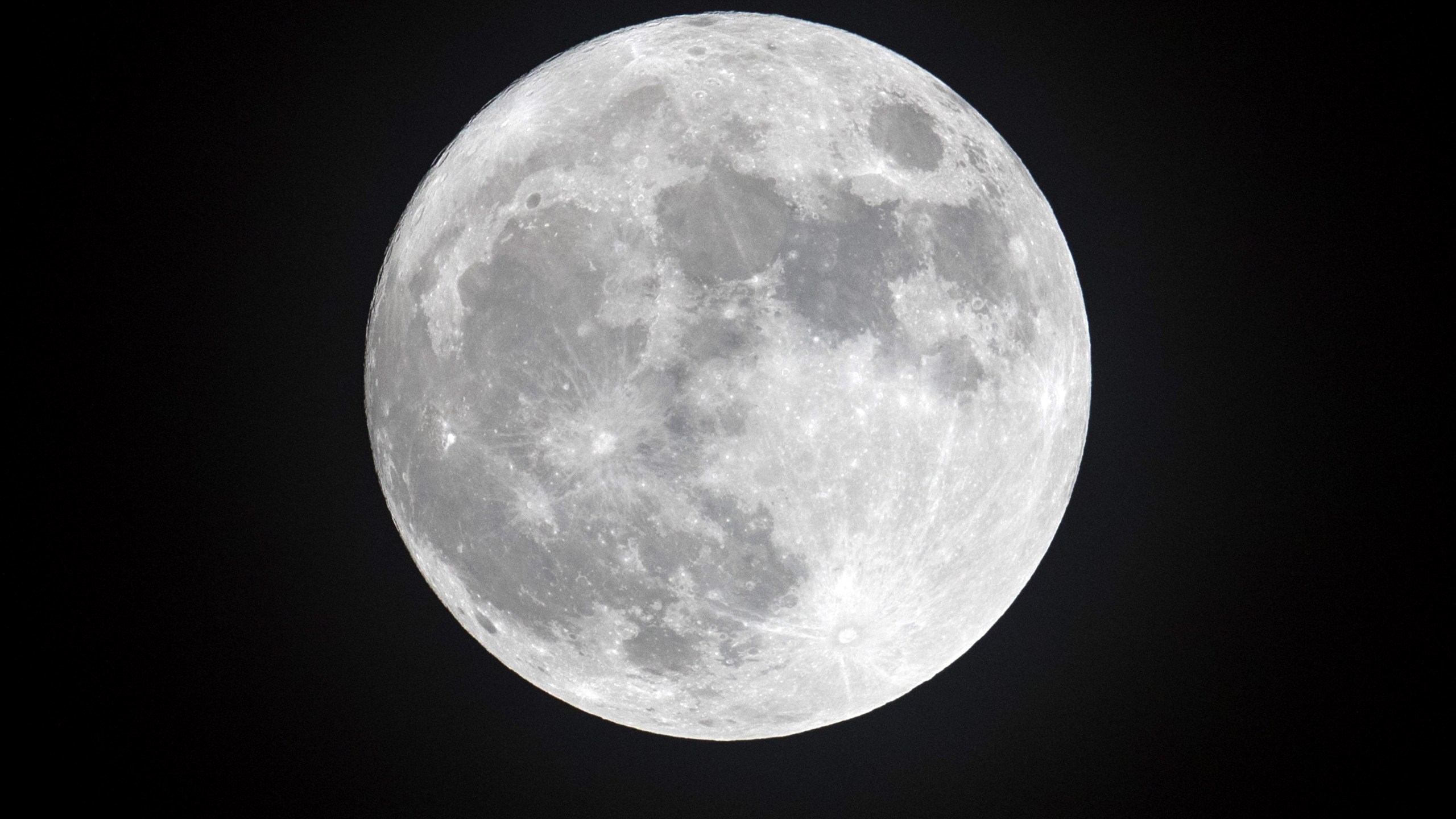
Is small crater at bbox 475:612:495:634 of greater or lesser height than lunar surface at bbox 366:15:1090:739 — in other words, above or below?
below

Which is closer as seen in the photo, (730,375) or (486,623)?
(730,375)

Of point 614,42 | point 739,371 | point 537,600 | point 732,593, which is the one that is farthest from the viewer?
point 614,42

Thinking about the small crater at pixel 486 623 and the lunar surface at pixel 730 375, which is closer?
the lunar surface at pixel 730 375

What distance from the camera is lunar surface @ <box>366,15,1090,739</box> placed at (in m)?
3.39

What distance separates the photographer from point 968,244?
3719mm

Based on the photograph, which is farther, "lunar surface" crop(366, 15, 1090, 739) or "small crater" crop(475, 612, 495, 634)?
"small crater" crop(475, 612, 495, 634)

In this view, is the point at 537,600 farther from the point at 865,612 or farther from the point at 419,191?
the point at 419,191

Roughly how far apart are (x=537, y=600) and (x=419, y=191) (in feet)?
6.28

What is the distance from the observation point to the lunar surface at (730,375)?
3395 mm

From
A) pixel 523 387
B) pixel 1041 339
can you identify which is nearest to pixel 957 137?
pixel 1041 339

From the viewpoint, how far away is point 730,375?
3.36 m

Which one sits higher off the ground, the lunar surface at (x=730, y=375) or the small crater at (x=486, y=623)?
the lunar surface at (x=730, y=375)

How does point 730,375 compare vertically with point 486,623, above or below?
above

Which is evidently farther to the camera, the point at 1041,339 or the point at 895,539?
the point at 1041,339
